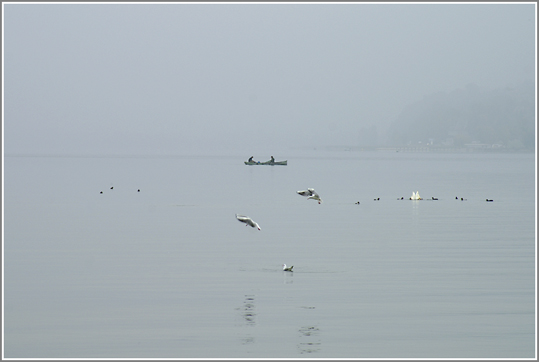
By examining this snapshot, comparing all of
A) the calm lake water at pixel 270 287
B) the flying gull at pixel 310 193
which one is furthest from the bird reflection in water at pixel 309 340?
the flying gull at pixel 310 193

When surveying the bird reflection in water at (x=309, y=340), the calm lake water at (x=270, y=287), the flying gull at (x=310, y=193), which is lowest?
the bird reflection in water at (x=309, y=340)

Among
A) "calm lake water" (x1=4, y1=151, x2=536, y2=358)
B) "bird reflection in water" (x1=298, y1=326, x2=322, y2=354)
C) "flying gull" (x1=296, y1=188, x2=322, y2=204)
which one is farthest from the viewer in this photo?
"flying gull" (x1=296, y1=188, x2=322, y2=204)

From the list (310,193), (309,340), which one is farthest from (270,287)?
(310,193)

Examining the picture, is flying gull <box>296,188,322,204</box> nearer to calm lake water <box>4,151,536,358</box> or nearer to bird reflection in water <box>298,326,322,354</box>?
calm lake water <box>4,151,536,358</box>

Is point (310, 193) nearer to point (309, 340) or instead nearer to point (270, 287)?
point (270, 287)

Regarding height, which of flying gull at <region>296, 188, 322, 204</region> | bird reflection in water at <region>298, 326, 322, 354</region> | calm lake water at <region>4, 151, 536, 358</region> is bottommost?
bird reflection in water at <region>298, 326, 322, 354</region>

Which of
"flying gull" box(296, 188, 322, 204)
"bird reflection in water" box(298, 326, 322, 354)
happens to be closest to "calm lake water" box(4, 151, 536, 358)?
"bird reflection in water" box(298, 326, 322, 354)

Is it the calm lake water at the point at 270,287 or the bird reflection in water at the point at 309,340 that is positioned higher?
the calm lake water at the point at 270,287

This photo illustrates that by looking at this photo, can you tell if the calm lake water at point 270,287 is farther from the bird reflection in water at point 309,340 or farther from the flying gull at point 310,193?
the flying gull at point 310,193

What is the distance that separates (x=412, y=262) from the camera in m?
27.2

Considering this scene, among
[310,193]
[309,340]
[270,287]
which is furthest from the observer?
[310,193]

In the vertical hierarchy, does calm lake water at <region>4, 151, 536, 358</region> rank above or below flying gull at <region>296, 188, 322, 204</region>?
below

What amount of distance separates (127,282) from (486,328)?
11.1m

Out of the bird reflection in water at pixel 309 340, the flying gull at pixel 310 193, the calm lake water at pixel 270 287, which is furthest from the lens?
the flying gull at pixel 310 193
